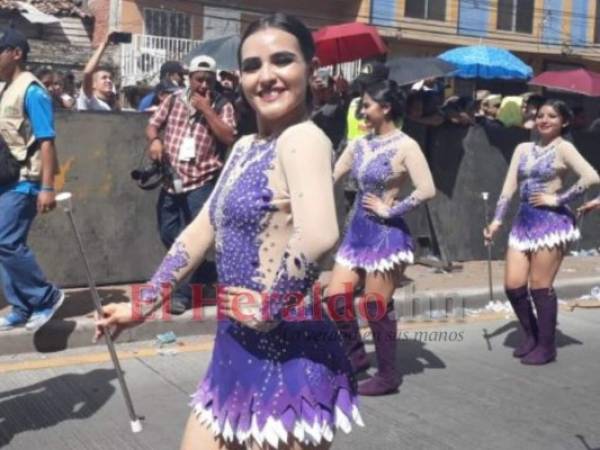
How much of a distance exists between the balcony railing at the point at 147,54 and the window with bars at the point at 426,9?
30.1 feet

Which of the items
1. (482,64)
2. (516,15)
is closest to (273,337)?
(482,64)

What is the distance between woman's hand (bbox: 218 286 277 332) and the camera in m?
2.55

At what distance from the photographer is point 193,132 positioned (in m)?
7.08

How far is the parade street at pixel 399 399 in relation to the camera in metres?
4.77

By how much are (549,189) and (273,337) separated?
13.4 feet

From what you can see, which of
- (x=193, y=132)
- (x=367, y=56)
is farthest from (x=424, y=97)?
(x=193, y=132)

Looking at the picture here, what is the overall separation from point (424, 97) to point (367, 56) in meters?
2.17

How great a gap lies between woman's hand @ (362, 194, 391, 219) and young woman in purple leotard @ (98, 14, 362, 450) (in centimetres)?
272

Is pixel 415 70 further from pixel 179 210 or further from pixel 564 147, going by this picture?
pixel 564 147

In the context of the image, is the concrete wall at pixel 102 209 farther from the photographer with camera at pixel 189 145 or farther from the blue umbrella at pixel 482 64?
the blue umbrella at pixel 482 64

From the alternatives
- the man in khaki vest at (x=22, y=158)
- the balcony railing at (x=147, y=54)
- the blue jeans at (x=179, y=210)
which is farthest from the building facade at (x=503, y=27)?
the man in khaki vest at (x=22, y=158)

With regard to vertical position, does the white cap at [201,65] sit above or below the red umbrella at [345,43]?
below

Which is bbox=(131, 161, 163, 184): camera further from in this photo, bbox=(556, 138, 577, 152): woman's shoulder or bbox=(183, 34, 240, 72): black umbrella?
bbox=(183, 34, 240, 72): black umbrella

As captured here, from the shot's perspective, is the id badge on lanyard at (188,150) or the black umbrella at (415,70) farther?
the black umbrella at (415,70)
